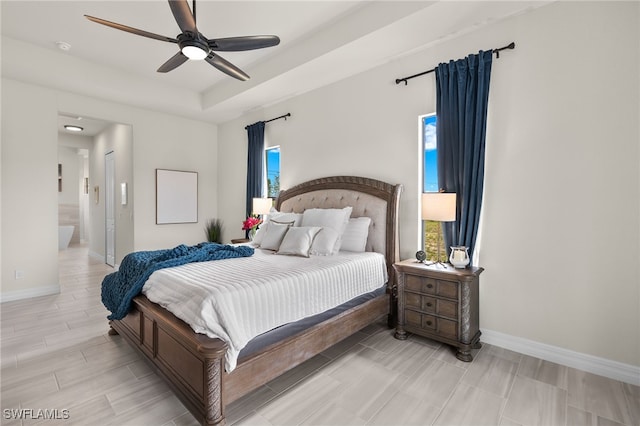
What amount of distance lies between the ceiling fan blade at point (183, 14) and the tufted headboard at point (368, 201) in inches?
89.7

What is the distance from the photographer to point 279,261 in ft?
9.02

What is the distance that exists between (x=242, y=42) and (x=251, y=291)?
208cm

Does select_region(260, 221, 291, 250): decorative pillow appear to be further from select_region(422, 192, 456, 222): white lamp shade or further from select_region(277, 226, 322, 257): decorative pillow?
select_region(422, 192, 456, 222): white lamp shade

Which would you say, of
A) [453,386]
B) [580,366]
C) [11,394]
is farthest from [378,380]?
[11,394]

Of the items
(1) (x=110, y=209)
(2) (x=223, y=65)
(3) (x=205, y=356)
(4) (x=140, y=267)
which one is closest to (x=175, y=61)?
(2) (x=223, y=65)

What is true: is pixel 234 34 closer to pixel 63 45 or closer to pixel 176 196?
pixel 63 45

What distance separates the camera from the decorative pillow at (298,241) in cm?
303

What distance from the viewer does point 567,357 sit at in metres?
2.45

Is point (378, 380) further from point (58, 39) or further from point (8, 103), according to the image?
point (8, 103)

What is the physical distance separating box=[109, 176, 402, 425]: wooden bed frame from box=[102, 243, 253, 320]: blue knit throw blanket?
0.11 metres

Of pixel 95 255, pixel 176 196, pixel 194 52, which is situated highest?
pixel 194 52

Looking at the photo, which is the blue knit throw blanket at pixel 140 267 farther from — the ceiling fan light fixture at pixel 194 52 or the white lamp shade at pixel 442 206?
the white lamp shade at pixel 442 206

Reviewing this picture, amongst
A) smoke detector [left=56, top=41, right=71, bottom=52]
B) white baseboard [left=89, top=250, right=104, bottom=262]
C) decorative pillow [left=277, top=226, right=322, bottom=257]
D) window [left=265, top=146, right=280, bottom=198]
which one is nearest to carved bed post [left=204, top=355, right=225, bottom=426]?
decorative pillow [left=277, top=226, right=322, bottom=257]

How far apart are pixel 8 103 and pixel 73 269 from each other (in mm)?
3317
